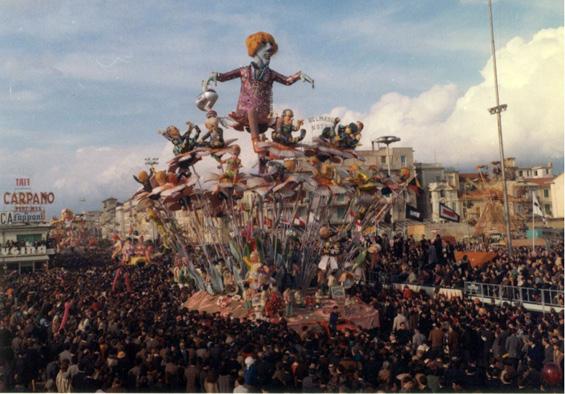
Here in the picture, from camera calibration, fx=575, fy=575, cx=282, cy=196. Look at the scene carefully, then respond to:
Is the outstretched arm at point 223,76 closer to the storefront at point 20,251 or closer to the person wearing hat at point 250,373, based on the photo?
the person wearing hat at point 250,373

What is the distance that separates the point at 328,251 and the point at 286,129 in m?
5.42

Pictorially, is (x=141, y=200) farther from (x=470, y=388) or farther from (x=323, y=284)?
(x=470, y=388)

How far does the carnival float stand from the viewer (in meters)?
20.0

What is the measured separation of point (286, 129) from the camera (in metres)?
21.9

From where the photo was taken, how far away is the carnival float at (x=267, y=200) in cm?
2003

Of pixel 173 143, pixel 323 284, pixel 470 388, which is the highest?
pixel 173 143

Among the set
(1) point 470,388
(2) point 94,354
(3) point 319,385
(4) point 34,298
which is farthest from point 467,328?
(4) point 34,298

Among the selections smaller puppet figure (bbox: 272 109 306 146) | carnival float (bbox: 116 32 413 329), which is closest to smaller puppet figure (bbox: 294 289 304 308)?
carnival float (bbox: 116 32 413 329)

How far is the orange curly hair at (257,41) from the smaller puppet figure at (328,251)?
761 centimetres

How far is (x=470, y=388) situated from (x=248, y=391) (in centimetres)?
410

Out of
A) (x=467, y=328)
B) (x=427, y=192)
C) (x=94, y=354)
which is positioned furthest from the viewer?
(x=427, y=192)

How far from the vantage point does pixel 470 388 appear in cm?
1063

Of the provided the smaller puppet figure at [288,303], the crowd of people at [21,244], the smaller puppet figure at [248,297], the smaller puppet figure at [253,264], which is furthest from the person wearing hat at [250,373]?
the crowd of people at [21,244]

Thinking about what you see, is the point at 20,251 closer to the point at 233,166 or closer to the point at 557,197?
the point at 233,166
